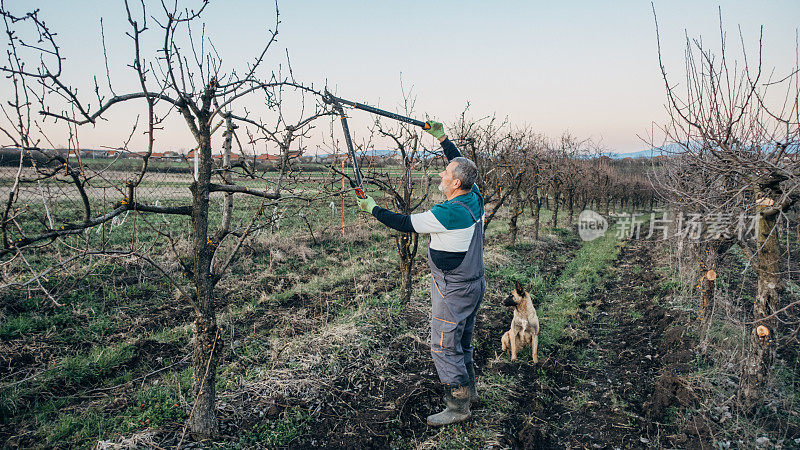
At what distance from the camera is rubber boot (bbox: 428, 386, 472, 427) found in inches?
154

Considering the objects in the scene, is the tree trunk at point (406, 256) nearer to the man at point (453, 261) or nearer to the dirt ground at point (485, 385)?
the dirt ground at point (485, 385)

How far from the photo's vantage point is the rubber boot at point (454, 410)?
3.91 metres

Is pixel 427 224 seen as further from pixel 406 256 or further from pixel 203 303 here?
pixel 406 256

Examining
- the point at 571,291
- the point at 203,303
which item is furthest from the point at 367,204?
the point at 571,291

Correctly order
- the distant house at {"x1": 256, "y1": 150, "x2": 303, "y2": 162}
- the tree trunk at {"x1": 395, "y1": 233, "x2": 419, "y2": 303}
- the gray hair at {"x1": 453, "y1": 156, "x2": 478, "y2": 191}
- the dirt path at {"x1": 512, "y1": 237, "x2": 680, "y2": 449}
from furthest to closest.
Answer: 1. the tree trunk at {"x1": 395, "y1": 233, "x2": 419, "y2": 303}
2. the dirt path at {"x1": 512, "y1": 237, "x2": 680, "y2": 449}
3. the distant house at {"x1": 256, "y1": 150, "x2": 303, "y2": 162}
4. the gray hair at {"x1": 453, "y1": 156, "x2": 478, "y2": 191}

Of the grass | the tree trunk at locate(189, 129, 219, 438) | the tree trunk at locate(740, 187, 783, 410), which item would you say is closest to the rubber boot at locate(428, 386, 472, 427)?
the tree trunk at locate(189, 129, 219, 438)

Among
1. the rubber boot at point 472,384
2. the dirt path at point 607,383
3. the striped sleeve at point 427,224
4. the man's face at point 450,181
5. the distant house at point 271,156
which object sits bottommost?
the dirt path at point 607,383

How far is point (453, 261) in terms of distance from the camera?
3.65 meters

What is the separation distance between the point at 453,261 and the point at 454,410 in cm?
154

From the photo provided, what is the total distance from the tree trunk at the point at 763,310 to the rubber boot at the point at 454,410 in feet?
9.88

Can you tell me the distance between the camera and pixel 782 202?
373cm

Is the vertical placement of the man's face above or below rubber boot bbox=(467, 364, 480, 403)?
above

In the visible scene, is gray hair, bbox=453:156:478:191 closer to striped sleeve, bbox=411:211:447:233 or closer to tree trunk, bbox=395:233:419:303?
striped sleeve, bbox=411:211:447:233

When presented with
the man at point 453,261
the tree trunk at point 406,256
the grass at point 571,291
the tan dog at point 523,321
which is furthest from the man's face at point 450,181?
the grass at point 571,291
